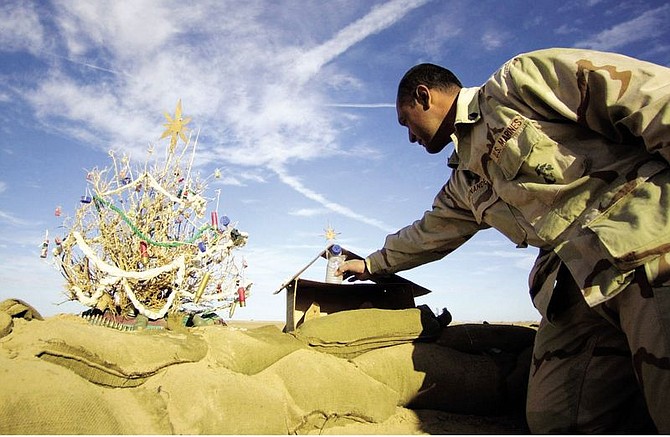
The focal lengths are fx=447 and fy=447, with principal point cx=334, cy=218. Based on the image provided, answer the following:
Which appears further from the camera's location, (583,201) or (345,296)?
(345,296)

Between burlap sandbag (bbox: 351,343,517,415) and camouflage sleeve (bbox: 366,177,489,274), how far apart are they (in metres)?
0.58

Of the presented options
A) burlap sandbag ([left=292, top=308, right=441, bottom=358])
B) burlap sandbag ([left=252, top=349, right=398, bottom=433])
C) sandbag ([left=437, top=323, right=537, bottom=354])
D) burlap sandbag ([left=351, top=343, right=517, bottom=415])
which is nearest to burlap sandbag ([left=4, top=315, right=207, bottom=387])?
burlap sandbag ([left=252, top=349, right=398, bottom=433])

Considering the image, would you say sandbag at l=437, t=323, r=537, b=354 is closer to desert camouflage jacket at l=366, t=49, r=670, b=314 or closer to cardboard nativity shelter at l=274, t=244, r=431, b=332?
cardboard nativity shelter at l=274, t=244, r=431, b=332

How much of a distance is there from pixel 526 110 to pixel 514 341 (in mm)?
1617

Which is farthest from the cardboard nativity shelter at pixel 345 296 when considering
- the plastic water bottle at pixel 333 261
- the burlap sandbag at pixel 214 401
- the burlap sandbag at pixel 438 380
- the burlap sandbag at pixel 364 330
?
the burlap sandbag at pixel 214 401

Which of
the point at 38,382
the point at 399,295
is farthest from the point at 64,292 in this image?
the point at 38,382

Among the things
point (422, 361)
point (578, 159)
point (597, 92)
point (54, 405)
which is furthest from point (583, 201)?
point (54, 405)

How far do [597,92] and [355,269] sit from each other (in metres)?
1.86

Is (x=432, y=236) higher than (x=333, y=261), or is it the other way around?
(x=432, y=236)

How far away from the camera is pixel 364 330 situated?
259 cm

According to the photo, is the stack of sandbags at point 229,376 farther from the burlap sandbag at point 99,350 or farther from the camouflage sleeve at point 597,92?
the camouflage sleeve at point 597,92

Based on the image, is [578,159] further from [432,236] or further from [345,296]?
[345,296]

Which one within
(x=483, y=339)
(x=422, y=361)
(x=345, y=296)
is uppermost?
(x=345, y=296)

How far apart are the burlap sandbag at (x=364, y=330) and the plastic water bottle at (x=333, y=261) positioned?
0.45 meters
